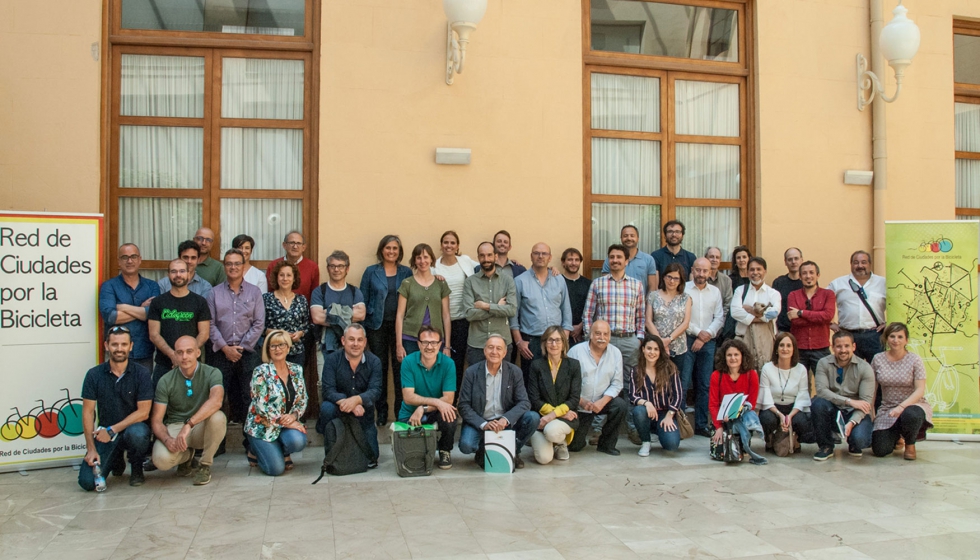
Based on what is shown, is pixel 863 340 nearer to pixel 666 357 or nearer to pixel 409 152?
pixel 666 357

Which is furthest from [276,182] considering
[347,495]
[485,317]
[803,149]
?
[803,149]

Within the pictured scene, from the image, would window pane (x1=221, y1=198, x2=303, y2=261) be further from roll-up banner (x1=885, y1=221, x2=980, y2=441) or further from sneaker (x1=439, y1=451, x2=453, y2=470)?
roll-up banner (x1=885, y1=221, x2=980, y2=441)

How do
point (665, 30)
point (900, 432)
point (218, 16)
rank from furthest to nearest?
point (665, 30) → point (218, 16) → point (900, 432)

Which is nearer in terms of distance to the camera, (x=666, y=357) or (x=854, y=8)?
(x=666, y=357)

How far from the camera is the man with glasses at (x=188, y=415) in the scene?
547 centimetres

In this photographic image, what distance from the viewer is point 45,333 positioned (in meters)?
5.93

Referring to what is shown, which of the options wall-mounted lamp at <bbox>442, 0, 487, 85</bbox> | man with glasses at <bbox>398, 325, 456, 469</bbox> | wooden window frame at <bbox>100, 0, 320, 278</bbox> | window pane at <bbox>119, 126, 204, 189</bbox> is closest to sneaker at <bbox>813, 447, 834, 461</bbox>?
man with glasses at <bbox>398, 325, 456, 469</bbox>

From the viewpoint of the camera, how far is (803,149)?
8.19 m

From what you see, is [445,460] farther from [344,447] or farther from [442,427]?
[344,447]

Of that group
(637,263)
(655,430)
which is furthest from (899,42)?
(655,430)

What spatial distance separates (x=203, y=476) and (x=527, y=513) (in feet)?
7.51

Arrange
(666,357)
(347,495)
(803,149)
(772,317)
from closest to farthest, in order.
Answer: (347,495)
(666,357)
(772,317)
(803,149)

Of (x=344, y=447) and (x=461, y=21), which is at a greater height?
(x=461, y=21)

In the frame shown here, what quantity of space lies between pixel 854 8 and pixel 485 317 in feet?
17.3
